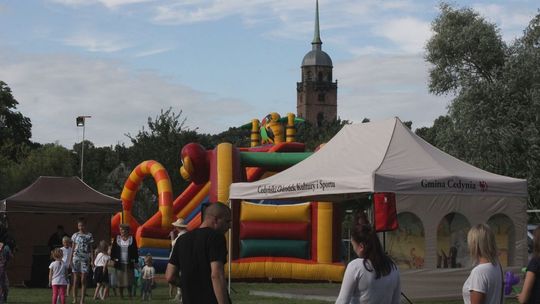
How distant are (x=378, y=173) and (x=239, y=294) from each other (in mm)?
5459

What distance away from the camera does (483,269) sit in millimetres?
6715

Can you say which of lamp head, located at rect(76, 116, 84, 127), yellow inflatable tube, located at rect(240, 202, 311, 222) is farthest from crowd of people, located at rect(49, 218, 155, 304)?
lamp head, located at rect(76, 116, 84, 127)

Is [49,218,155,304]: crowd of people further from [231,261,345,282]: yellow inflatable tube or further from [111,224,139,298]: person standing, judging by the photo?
[231,261,345,282]: yellow inflatable tube

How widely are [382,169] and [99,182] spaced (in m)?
58.5

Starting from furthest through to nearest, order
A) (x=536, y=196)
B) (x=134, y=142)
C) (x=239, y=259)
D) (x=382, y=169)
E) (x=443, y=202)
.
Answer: (x=134, y=142), (x=536, y=196), (x=239, y=259), (x=443, y=202), (x=382, y=169)

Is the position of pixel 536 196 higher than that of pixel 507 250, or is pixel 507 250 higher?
pixel 536 196

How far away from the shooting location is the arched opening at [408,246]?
54.7 feet

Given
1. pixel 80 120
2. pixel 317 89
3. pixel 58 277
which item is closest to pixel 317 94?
pixel 317 89

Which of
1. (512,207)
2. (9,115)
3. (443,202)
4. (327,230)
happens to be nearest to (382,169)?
(443,202)

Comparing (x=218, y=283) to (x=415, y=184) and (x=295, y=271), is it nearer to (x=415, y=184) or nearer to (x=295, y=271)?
(x=415, y=184)

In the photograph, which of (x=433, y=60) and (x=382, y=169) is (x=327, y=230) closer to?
(x=382, y=169)

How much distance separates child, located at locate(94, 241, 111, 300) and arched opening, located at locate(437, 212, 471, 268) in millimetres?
6474

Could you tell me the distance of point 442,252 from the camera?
55.7 feet

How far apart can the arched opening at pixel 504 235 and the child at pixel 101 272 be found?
736cm
